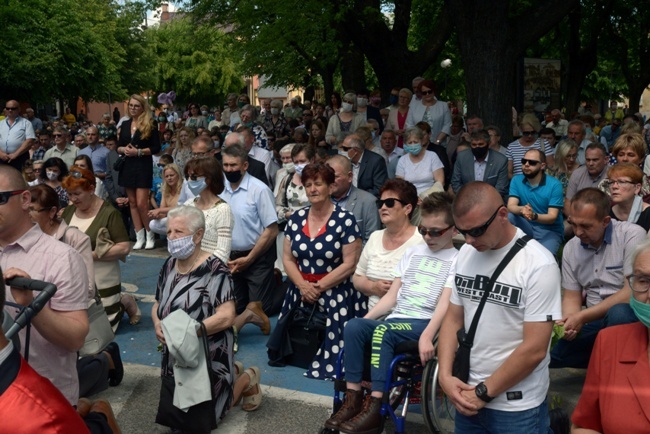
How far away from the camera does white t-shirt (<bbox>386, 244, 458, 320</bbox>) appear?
569 centimetres

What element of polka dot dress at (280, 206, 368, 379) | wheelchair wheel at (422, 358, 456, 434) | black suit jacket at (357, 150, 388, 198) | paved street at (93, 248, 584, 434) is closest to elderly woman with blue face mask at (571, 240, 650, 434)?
wheelchair wheel at (422, 358, 456, 434)

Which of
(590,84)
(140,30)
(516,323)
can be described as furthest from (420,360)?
(140,30)

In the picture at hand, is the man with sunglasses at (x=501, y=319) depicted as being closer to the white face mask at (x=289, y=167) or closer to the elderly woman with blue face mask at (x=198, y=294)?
the elderly woman with blue face mask at (x=198, y=294)

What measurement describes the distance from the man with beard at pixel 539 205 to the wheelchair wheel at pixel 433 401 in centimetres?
343

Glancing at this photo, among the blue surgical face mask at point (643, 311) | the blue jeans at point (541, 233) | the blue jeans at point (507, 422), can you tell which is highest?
the blue surgical face mask at point (643, 311)

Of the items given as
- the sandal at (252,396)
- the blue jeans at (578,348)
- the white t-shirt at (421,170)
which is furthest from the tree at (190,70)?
the blue jeans at (578,348)

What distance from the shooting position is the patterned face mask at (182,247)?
17.9 feet

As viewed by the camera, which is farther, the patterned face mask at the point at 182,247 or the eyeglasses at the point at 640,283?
the patterned face mask at the point at 182,247

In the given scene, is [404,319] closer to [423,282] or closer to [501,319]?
[423,282]

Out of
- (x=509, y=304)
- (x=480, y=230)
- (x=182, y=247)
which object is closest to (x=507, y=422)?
(x=509, y=304)

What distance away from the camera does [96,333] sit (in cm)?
625

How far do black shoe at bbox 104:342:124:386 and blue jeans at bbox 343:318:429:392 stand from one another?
205 cm

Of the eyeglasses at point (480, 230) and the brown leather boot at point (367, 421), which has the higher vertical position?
the eyeglasses at point (480, 230)

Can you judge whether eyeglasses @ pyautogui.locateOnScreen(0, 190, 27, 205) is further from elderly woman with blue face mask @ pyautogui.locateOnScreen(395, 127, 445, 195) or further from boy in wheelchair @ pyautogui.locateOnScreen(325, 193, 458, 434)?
elderly woman with blue face mask @ pyautogui.locateOnScreen(395, 127, 445, 195)
